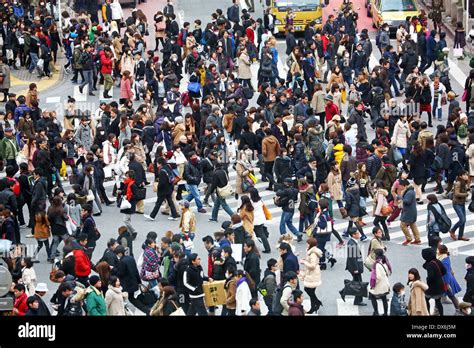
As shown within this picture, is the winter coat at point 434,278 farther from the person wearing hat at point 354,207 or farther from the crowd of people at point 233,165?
the person wearing hat at point 354,207

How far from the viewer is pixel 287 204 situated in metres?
22.8

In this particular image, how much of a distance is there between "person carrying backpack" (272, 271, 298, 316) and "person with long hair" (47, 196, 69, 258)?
5.15 m

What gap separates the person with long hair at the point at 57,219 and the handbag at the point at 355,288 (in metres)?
5.25

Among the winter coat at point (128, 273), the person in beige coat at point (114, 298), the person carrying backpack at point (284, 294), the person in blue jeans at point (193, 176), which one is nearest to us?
the person in beige coat at point (114, 298)

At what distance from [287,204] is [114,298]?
6.29 meters

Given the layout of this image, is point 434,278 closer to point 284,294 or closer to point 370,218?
point 284,294

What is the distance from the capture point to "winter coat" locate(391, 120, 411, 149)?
26.8 m

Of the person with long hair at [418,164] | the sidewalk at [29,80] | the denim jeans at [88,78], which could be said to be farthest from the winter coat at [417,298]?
the sidewalk at [29,80]

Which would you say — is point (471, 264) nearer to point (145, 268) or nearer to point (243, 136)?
point (145, 268)

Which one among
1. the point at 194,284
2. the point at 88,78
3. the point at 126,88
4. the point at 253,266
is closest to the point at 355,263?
the point at 253,266

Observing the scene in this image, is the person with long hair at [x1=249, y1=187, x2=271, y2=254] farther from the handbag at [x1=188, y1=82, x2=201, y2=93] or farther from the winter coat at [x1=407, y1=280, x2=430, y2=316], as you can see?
the handbag at [x1=188, y1=82, x2=201, y2=93]

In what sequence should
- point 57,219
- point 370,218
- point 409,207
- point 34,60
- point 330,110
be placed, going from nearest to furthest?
point 57,219, point 409,207, point 370,218, point 330,110, point 34,60

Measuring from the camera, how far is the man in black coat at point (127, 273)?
61.1ft
